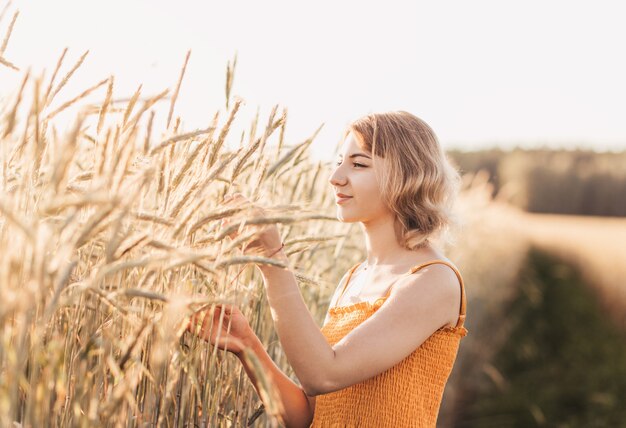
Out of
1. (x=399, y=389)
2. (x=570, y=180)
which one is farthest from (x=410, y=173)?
(x=570, y=180)

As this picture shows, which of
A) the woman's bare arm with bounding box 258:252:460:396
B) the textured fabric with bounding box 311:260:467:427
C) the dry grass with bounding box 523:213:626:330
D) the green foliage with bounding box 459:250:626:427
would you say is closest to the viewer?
the woman's bare arm with bounding box 258:252:460:396

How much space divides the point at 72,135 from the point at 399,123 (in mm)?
1159

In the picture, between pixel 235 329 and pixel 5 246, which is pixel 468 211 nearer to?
pixel 235 329

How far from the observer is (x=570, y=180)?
26.4 m

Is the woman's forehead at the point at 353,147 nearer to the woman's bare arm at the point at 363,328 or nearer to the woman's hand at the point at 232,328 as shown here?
the woman's bare arm at the point at 363,328

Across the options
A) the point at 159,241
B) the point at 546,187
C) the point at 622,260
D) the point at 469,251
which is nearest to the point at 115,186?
the point at 159,241

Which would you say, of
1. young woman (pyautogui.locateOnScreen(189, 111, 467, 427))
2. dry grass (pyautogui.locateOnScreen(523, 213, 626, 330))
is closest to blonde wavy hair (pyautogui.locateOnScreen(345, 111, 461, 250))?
young woman (pyautogui.locateOnScreen(189, 111, 467, 427))

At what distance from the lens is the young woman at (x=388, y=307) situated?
66.5 inches

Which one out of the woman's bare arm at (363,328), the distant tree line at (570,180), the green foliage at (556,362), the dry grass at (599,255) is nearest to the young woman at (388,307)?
the woman's bare arm at (363,328)

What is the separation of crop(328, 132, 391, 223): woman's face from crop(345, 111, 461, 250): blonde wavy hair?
0.02 m

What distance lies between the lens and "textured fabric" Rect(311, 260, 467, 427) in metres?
1.85

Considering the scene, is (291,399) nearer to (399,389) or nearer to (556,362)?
(399,389)

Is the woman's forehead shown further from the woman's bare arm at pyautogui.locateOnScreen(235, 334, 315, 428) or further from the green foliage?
the green foliage

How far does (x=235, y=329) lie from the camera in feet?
5.52
